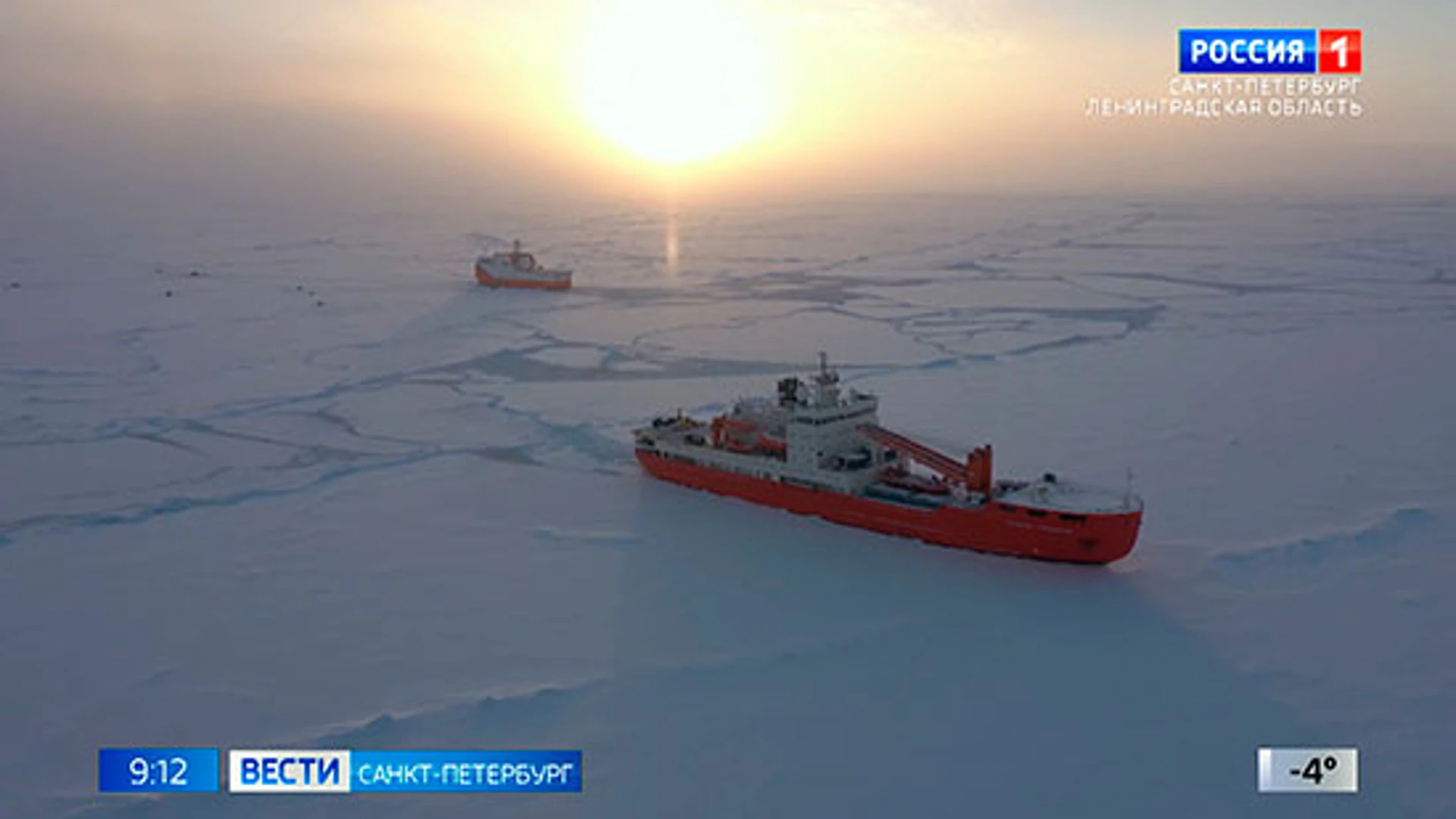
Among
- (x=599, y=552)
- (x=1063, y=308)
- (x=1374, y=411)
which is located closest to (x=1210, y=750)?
(x=599, y=552)

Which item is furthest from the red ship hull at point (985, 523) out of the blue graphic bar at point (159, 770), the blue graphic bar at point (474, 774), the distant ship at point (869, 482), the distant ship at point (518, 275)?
the distant ship at point (518, 275)

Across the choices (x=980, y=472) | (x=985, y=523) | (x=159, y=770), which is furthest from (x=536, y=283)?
(x=159, y=770)

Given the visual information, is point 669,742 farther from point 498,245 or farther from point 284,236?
point 284,236

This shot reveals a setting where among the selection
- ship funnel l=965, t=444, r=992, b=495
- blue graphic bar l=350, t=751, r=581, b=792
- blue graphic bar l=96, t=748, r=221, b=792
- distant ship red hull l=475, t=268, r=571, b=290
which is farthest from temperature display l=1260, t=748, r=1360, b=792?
distant ship red hull l=475, t=268, r=571, b=290

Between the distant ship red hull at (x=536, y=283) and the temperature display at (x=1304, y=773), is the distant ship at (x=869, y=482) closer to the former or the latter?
the temperature display at (x=1304, y=773)

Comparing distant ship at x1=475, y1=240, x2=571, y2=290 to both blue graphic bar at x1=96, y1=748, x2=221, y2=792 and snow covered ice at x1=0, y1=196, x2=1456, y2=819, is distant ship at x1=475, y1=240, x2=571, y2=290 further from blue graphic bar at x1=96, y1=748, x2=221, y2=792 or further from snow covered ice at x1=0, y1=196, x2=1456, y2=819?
blue graphic bar at x1=96, y1=748, x2=221, y2=792
